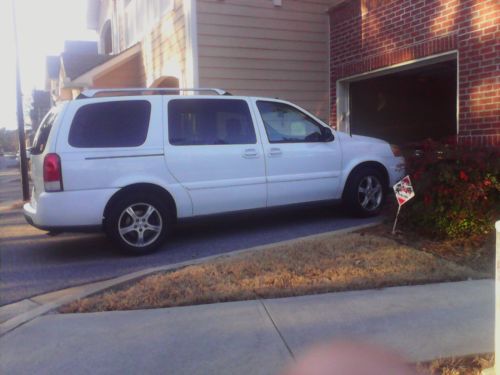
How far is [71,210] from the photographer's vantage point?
19.5ft

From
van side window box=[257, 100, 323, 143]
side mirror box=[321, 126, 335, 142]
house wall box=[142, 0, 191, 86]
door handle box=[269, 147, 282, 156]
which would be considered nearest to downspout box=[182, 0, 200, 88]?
house wall box=[142, 0, 191, 86]

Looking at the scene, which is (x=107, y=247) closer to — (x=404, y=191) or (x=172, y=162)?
(x=172, y=162)

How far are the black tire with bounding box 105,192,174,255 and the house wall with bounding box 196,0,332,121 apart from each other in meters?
4.25

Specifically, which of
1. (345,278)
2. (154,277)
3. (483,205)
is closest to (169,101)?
(154,277)

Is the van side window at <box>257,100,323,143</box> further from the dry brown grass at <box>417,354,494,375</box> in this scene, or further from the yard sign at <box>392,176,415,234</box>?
the dry brown grass at <box>417,354,494,375</box>

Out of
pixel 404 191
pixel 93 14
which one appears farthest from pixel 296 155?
pixel 93 14

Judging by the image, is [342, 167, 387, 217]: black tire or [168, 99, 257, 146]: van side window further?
[342, 167, 387, 217]: black tire

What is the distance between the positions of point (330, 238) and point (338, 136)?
68.6 inches

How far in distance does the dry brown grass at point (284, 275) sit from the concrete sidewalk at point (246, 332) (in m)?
0.18

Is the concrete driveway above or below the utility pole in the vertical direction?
below

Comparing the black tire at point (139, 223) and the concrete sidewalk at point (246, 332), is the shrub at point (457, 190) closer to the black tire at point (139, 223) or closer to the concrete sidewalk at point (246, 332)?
the concrete sidewalk at point (246, 332)

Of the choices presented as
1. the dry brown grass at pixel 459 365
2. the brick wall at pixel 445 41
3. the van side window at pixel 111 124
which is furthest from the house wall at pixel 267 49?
the dry brown grass at pixel 459 365

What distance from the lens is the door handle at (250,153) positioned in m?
6.84

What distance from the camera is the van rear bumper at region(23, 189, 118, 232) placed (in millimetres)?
5898
